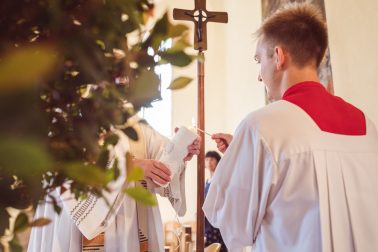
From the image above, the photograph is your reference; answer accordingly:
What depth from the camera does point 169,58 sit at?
1.27 ft

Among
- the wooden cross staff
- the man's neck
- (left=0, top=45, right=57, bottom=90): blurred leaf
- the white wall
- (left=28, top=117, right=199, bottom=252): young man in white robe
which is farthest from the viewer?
the white wall

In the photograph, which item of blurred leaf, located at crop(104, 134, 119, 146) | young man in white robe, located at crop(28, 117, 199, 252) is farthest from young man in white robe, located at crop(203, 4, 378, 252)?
blurred leaf, located at crop(104, 134, 119, 146)

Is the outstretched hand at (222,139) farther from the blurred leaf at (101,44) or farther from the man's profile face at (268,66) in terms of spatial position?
the blurred leaf at (101,44)

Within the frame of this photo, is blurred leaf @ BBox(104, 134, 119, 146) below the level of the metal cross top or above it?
below

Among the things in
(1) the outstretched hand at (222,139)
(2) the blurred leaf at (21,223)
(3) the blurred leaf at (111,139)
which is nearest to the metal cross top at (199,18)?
(1) the outstretched hand at (222,139)

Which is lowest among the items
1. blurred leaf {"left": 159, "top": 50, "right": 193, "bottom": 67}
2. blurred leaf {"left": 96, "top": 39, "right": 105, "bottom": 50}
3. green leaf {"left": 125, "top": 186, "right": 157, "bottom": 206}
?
green leaf {"left": 125, "top": 186, "right": 157, "bottom": 206}

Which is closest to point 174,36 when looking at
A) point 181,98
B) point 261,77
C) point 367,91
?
point 261,77

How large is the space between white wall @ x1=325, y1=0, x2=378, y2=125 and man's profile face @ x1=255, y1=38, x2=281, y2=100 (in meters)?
1.16

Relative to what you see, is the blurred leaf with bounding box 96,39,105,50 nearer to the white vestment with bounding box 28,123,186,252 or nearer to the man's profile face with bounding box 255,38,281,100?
the man's profile face with bounding box 255,38,281,100

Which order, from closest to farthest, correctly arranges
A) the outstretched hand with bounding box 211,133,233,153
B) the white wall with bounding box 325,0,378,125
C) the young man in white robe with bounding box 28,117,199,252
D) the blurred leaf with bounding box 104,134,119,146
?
1. the blurred leaf with bounding box 104,134,119,146
2. the young man in white robe with bounding box 28,117,199,252
3. the outstretched hand with bounding box 211,133,233,153
4. the white wall with bounding box 325,0,378,125

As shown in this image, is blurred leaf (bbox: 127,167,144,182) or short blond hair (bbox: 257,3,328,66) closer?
blurred leaf (bbox: 127,167,144,182)

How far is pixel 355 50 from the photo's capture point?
2514mm

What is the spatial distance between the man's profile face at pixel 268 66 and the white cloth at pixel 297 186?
185mm

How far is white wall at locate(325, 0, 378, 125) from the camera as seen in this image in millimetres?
2312
